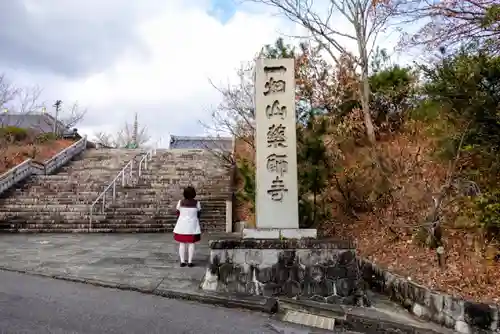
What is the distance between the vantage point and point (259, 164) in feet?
20.4

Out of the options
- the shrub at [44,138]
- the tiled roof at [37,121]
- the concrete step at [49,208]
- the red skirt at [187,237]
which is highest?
the tiled roof at [37,121]

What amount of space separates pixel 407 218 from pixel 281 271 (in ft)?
12.5

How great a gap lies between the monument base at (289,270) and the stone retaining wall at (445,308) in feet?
2.00

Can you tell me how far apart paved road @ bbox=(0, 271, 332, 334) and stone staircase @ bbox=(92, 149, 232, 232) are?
7.40 m

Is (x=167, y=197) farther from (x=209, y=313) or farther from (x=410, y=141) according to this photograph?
(x=209, y=313)

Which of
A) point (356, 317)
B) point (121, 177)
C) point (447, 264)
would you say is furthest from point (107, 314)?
point (121, 177)

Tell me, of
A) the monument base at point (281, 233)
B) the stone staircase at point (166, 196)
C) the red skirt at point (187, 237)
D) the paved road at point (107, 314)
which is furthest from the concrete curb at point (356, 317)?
the stone staircase at point (166, 196)

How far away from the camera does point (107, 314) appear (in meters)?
4.59

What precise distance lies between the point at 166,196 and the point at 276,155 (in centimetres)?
986

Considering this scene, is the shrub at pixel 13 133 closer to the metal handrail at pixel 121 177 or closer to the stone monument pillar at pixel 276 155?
the metal handrail at pixel 121 177

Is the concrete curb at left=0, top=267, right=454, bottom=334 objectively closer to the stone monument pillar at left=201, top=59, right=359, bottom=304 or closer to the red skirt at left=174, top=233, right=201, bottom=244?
the stone monument pillar at left=201, top=59, right=359, bottom=304

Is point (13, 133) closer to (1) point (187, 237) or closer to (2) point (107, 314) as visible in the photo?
(1) point (187, 237)

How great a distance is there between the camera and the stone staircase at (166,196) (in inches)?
519

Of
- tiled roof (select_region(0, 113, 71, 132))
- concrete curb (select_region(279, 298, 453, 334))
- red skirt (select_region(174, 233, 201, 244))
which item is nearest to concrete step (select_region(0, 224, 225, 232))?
red skirt (select_region(174, 233, 201, 244))
